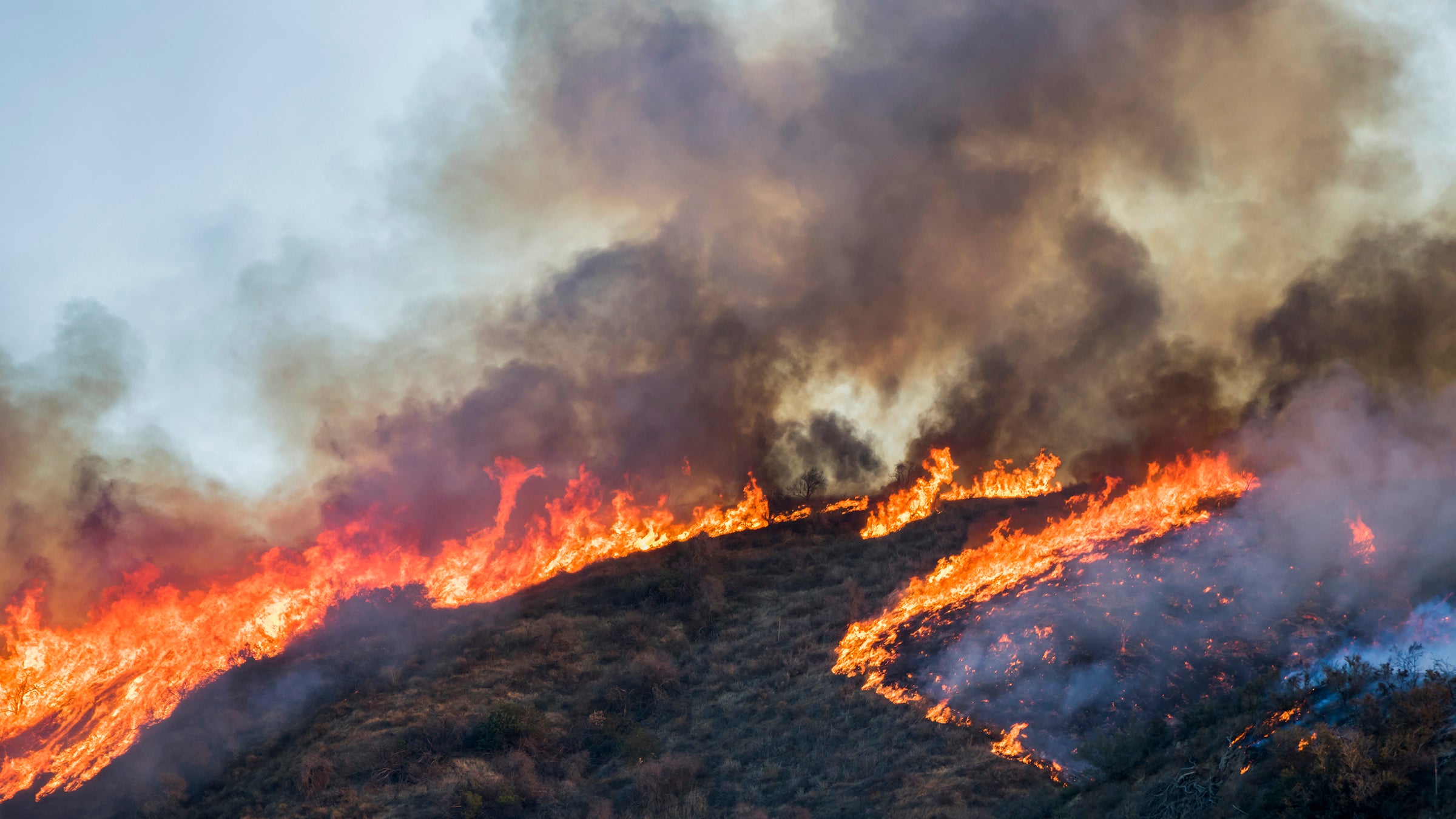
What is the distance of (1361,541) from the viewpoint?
883 inches

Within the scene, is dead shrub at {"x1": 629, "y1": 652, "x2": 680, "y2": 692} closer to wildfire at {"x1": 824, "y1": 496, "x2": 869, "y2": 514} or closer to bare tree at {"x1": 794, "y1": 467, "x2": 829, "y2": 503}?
wildfire at {"x1": 824, "y1": 496, "x2": 869, "y2": 514}

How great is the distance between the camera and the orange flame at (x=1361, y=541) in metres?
21.8

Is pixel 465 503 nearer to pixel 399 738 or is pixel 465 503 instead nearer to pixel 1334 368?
pixel 399 738

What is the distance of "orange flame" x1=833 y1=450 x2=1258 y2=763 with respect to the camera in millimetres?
27625

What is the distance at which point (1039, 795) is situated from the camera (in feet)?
59.1

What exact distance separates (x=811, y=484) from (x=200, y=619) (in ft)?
106

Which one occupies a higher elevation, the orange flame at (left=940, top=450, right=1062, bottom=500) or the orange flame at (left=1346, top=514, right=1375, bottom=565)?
the orange flame at (left=940, top=450, right=1062, bottom=500)

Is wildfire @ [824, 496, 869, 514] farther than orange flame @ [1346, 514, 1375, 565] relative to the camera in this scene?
Yes

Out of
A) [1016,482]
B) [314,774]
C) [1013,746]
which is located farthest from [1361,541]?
[314,774]

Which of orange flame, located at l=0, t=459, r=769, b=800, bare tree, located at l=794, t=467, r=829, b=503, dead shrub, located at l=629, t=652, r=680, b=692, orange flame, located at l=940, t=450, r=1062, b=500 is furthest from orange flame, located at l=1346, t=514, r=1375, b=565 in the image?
bare tree, located at l=794, t=467, r=829, b=503

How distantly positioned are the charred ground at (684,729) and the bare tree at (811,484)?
1031 centimetres

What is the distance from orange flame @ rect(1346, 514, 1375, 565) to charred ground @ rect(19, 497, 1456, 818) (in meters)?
6.21

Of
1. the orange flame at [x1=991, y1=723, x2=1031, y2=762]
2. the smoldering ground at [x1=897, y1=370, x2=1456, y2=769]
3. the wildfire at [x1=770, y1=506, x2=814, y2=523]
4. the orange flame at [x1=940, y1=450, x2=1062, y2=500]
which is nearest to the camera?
the smoldering ground at [x1=897, y1=370, x2=1456, y2=769]

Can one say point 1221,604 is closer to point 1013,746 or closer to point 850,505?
point 1013,746
